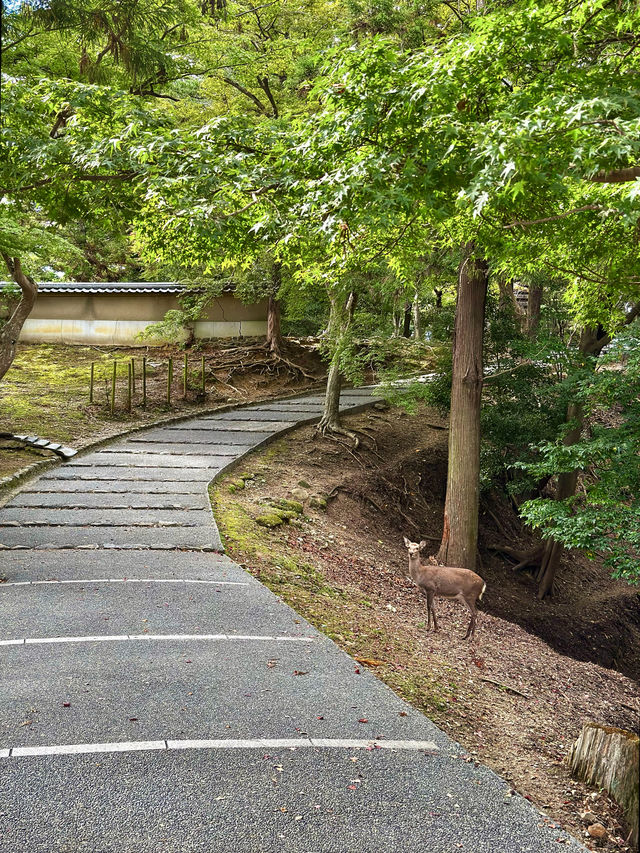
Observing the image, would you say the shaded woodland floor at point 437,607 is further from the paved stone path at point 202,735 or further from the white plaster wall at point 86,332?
the white plaster wall at point 86,332

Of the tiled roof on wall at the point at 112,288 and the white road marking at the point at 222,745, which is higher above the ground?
the tiled roof on wall at the point at 112,288

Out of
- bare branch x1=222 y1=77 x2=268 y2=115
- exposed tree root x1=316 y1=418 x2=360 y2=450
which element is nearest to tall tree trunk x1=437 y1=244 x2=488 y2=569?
exposed tree root x1=316 y1=418 x2=360 y2=450

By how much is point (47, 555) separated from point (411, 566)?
4.11 m

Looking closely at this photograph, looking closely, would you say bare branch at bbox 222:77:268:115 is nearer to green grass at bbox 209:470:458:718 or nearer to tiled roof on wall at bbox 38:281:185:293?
tiled roof on wall at bbox 38:281:185:293

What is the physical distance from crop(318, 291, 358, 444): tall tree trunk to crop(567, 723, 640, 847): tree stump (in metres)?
10.0

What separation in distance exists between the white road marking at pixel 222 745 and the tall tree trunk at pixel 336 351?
Result: 9937mm

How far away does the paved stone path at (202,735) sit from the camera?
3.39 metres

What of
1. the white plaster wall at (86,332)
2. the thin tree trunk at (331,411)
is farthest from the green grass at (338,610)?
the white plaster wall at (86,332)

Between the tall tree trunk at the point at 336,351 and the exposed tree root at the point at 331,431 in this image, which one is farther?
the exposed tree root at the point at 331,431

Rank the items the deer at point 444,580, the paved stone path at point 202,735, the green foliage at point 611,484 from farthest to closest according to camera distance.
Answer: the green foliage at point 611,484, the deer at point 444,580, the paved stone path at point 202,735

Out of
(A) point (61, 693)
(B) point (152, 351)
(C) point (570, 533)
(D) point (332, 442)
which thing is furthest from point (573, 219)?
(B) point (152, 351)

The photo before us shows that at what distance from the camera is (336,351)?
13797mm

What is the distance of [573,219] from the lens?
770cm

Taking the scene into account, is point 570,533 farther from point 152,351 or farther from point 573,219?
point 152,351
